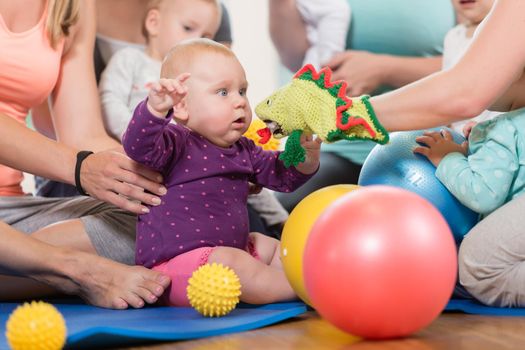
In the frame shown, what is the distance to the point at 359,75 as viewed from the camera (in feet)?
8.53

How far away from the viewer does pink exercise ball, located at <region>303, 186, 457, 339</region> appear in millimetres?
1111

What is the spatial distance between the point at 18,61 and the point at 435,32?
4.91 ft

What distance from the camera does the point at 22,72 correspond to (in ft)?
6.19

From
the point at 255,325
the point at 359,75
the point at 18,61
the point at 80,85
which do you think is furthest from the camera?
the point at 359,75

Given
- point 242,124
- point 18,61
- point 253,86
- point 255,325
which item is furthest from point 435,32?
point 255,325

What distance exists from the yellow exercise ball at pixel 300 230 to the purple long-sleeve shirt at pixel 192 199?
0.17m

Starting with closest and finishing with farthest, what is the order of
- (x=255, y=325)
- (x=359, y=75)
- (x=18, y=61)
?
(x=255, y=325)
(x=18, y=61)
(x=359, y=75)

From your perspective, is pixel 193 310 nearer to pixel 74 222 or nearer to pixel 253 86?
pixel 74 222

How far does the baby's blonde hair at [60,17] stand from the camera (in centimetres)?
194

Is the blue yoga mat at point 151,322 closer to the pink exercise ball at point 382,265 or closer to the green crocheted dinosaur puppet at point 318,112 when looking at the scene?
the pink exercise ball at point 382,265

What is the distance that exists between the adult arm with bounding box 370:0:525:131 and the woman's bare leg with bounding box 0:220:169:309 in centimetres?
58

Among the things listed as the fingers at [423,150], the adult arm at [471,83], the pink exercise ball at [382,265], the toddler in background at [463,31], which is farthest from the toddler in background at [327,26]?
the pink exercise ball at [382,265]

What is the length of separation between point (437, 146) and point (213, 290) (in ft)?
1.97

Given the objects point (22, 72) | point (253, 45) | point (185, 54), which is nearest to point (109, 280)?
point (185, 54)
